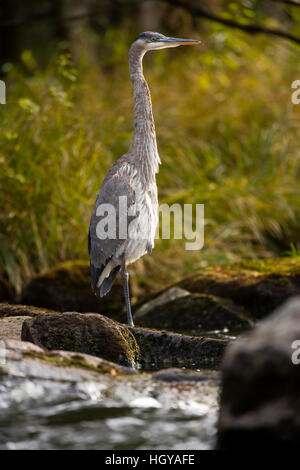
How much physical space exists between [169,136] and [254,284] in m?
4.46

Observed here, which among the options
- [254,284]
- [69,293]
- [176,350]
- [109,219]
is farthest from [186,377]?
[69,293]

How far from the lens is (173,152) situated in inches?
415

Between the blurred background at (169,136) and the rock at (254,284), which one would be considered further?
the blurred background at (169,136)

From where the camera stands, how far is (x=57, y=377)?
366 cm

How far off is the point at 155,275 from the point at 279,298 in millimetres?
2173

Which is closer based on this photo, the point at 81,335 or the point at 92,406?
the point at 92,406

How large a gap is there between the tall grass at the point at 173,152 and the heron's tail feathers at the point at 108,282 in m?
1.74

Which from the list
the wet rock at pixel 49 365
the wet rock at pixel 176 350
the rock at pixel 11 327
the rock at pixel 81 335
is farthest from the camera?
the rock at pixel 11 327

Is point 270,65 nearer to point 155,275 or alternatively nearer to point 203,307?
point 155,275

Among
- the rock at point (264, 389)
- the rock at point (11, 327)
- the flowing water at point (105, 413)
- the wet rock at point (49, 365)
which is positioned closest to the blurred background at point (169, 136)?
the rock at point (11, 327)

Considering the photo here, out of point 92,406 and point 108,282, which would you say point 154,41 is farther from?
point 92,406

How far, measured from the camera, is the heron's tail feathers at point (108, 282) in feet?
19.6

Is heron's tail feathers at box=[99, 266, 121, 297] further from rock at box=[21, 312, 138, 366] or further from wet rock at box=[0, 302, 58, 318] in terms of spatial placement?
rock at box=[21, 312, 138, 366]

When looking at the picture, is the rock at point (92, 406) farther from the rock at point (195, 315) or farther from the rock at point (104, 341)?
the rock at point (195, 315)
